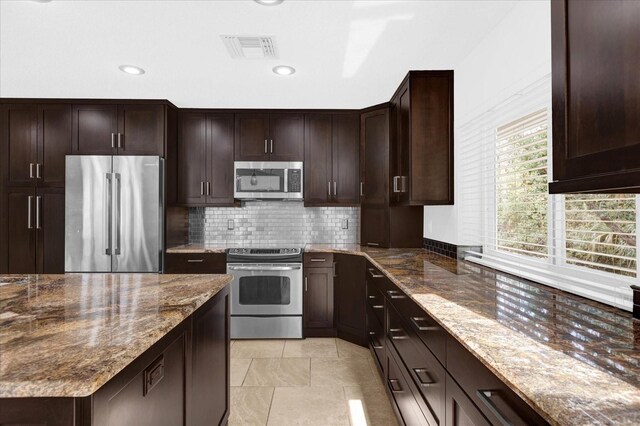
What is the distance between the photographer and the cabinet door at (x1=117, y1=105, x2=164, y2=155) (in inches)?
145

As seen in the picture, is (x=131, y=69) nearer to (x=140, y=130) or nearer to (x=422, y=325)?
(x=140, y=130)

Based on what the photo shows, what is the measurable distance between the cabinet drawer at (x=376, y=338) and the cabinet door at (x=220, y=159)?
1.96 meters

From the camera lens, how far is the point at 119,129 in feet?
12.1

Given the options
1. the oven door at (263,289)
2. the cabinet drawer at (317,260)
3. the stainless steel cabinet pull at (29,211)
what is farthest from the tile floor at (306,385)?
the stainless steel cabinet pull at (29,211)

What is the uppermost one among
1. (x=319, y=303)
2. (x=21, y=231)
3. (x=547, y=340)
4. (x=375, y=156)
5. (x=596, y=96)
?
(x=375, y=156)

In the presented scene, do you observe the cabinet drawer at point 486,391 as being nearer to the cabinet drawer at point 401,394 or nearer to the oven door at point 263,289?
the cabinet drawer at point 401,394

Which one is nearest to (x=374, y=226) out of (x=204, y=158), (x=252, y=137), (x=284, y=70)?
(x=252, y=137)

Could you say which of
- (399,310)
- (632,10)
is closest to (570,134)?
(632,10)

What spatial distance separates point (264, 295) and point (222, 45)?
229 cm

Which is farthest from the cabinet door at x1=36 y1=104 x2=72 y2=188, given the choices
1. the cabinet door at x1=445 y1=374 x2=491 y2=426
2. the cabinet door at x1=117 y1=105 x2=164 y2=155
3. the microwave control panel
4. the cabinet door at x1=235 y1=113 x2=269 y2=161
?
the cabinet door at x1=445 y1=374 x2=491 y2=426

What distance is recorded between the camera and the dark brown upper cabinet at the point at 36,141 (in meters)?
3.68

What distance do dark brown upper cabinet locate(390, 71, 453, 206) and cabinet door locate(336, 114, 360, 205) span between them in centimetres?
108

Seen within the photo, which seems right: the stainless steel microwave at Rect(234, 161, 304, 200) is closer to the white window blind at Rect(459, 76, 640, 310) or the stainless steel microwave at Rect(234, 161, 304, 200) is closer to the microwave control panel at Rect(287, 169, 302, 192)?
the microwave control panel at Rect(287, 169, 302, 192)

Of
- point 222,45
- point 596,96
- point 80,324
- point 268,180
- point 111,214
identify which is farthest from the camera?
point 268,180
